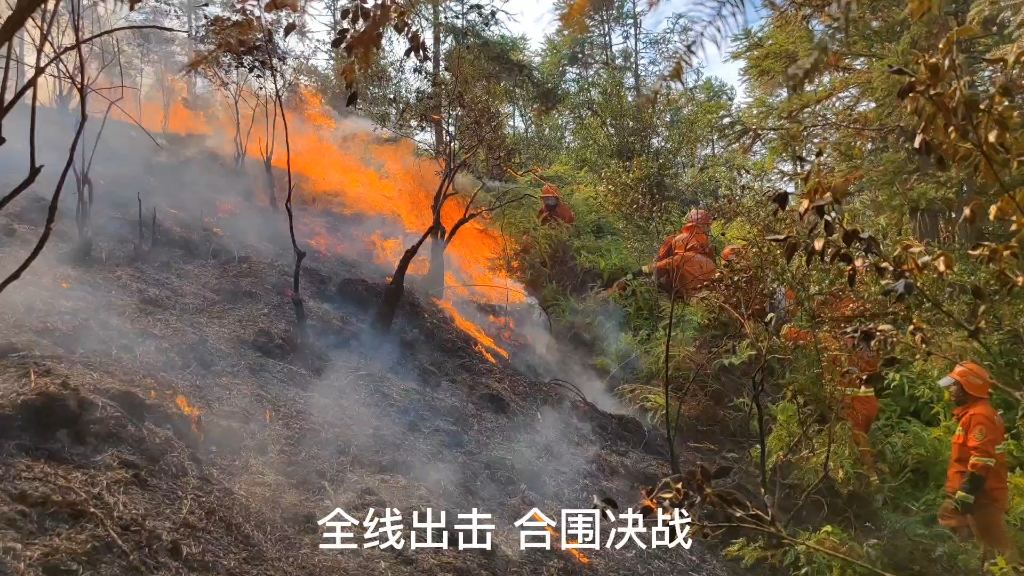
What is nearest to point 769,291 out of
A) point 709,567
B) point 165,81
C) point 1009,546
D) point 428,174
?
point 709,567

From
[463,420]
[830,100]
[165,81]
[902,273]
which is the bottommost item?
[463,420]

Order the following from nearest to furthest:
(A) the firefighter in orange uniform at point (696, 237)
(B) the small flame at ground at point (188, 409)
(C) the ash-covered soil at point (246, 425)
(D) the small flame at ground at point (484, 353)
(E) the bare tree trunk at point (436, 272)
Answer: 1. (C) the ash-covered soil at point (246, 425)
2. (B) the small flame at ground at point (188, 409)
3. (A) the firefighter in orange uniform at point (696, 237)
4. (D) the small flame at ground at point (484, 353)
5. (E) the bare tree trunk at point (436, 272)

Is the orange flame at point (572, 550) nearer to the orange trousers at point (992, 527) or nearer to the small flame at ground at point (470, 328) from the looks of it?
the orange trousers at point (992, 527)

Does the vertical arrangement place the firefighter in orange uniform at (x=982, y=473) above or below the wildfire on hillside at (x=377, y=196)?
below

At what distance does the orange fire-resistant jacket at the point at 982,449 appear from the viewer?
4609 mm

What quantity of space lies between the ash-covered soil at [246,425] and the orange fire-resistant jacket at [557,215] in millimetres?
3737

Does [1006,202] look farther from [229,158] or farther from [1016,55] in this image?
[229,158]

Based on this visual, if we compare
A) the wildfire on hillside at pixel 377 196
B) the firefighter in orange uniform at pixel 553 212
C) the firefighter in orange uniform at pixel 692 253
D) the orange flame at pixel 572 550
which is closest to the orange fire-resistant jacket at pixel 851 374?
the firefighter in orange uniform at pixel 692 253

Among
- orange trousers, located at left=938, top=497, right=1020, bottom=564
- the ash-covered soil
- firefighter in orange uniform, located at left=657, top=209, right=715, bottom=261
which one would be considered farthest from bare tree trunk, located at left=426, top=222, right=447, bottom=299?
orange trousers, located at left=938, top=497, right=1020, bottom=564

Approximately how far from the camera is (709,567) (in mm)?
5125

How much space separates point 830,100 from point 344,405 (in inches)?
256

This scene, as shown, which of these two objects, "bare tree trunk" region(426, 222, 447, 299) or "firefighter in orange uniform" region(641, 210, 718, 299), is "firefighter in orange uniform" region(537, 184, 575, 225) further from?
"firefighter in orange uniform" region(641, 210, 718, 299)

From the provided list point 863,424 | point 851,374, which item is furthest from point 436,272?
point 851,374

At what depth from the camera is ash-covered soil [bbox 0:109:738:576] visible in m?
3.32
